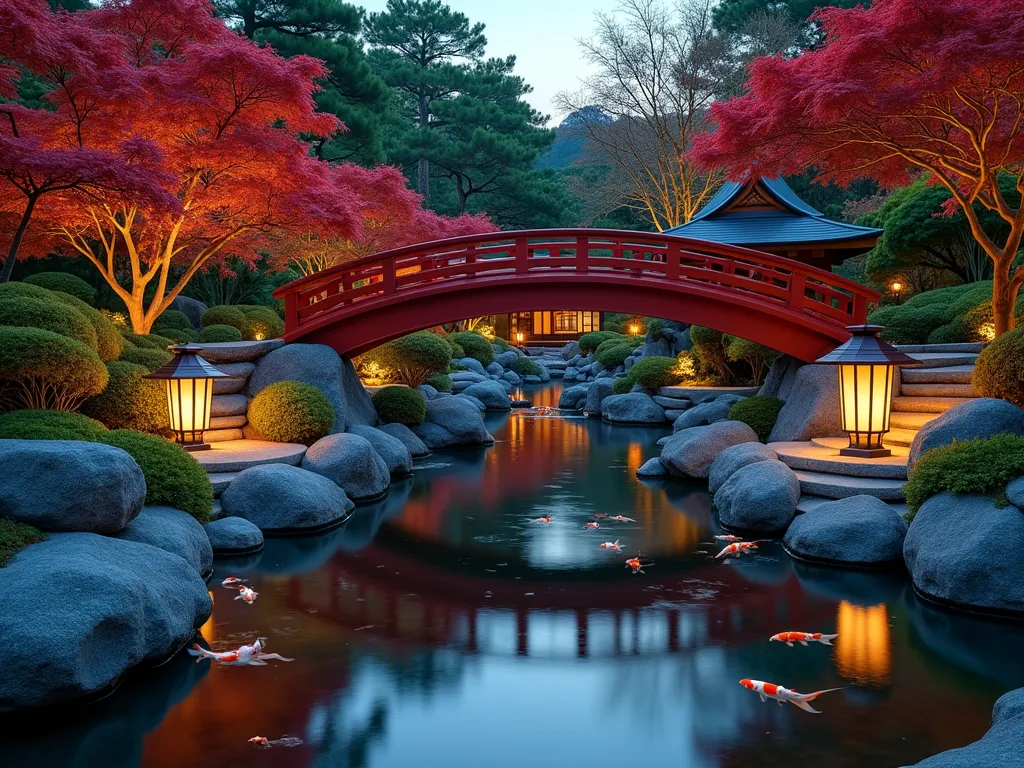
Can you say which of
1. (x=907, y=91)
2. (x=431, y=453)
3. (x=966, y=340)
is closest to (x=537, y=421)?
(x=431, y=453)

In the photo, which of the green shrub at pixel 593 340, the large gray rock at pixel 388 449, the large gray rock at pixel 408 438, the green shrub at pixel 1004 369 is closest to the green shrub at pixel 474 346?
the green shrub at pixel 593 340

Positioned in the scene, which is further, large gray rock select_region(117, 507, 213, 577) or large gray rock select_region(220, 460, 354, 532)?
large gray rock select_region(220, 460, 354, 532)

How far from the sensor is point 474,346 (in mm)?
31094

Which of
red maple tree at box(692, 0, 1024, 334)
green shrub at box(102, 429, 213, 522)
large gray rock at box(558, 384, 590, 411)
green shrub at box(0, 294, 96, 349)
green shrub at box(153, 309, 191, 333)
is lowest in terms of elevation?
green shrub at box(102, 429, 213, 522)

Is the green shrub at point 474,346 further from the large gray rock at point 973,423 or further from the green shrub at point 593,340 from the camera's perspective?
the large gray rock at point 973,423

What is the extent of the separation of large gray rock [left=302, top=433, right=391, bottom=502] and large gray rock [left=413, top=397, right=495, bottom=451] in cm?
496

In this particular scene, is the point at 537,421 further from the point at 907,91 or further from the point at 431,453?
the point at 907,91

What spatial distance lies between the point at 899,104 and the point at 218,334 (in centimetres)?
1364

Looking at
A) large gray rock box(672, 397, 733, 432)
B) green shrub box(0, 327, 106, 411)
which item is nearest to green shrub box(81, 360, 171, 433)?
green shrub box(0, 327, 106, 411)

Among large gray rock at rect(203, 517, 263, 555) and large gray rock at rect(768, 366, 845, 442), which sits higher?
large gray rock at rect(768, 366, 845, 442)

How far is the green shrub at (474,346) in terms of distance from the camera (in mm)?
31016

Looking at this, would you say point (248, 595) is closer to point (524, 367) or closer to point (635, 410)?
point (635, 410)

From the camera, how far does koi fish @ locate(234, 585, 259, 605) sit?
7254 mm

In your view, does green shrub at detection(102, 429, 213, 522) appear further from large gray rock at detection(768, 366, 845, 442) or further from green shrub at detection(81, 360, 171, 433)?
large gray rock at detection(768, 366, 845, 442)
